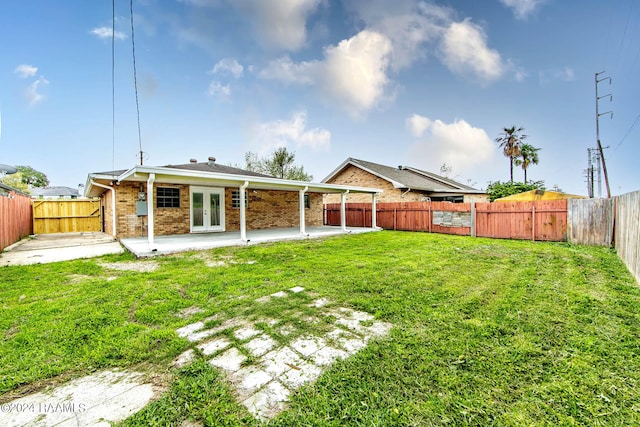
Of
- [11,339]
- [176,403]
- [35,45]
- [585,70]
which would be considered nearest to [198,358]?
[176,403]

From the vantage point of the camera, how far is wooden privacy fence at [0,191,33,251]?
8485 mm

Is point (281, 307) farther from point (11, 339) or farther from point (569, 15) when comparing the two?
point (569, 15)

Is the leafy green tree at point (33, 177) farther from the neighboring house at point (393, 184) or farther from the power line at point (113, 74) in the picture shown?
the neighboring house at point (393, 184)

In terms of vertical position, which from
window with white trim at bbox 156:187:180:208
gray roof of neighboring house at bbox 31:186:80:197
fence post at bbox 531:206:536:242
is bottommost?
fence post at bbox 531:206:536:242

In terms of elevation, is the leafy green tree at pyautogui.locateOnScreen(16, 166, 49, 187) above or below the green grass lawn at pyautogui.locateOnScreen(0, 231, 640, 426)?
above

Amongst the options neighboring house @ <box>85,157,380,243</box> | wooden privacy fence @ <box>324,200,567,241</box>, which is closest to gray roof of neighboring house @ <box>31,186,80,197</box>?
neighboring house @ <box>85,157,380,243</box>

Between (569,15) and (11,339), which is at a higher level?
(569,15)

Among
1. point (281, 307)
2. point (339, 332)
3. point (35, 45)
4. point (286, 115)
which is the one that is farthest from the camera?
point (286, 115)

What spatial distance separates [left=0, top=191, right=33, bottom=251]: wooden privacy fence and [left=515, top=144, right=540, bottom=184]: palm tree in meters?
40.6

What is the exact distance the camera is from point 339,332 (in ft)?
9.61

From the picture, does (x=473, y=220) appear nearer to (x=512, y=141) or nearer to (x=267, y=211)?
(x=267, y=211)

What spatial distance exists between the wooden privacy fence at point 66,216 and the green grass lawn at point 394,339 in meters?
12.0

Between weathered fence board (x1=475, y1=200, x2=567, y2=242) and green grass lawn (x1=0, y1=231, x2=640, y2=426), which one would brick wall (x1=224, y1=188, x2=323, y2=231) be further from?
weathered fence board (x1=475, y1=200, x2=567, y2=242)

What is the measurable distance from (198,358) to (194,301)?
5.36ft
